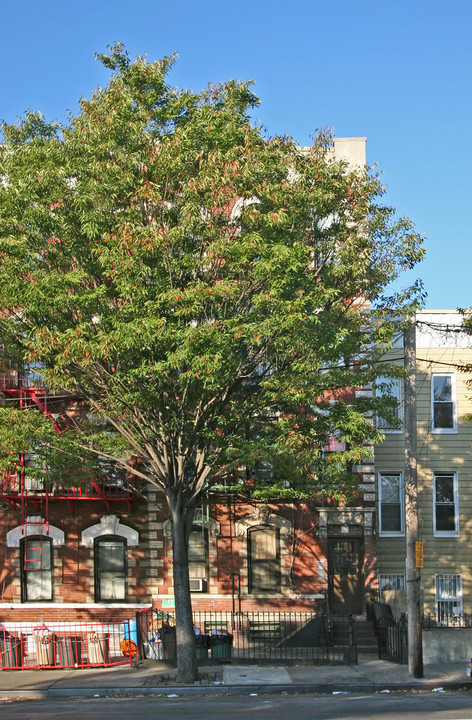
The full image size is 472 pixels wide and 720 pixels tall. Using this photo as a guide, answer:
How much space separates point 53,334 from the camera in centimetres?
1625

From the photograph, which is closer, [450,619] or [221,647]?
[221,647]

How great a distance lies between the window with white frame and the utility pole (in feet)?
28.2

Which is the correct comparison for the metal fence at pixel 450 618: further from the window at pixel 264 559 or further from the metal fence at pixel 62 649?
the metal fence at pixel 62 649

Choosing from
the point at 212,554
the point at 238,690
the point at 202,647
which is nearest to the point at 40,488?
the point at 212,554

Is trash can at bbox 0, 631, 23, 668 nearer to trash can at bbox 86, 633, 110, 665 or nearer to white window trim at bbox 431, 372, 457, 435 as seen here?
trash can at bbox 86, 633, 110, 665

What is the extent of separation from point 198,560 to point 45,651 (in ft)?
18.3

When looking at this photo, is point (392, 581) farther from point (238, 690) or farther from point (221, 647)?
point (238, 690)

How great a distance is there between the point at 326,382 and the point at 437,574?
1174 cm

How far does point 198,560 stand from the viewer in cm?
2455

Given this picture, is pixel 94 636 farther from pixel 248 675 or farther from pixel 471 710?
pixel 471 710

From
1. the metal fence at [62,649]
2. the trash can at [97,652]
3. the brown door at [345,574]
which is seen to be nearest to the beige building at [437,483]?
the brown door at [345,574]

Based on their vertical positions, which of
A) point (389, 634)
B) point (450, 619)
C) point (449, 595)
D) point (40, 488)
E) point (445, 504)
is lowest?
point (450, 619)

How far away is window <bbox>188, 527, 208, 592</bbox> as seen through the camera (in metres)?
24.2

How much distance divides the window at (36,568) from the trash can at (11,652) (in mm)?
3343
